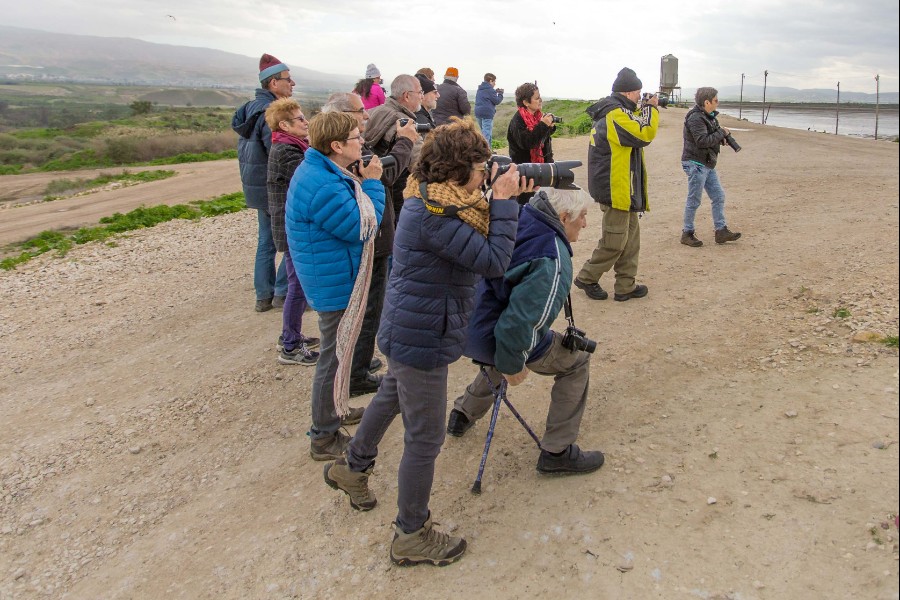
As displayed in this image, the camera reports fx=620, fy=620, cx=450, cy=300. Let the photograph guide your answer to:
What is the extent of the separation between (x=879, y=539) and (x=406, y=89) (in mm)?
4053

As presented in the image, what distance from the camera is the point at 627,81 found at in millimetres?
5430

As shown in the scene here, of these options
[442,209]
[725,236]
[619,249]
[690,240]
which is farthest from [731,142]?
[442,209]

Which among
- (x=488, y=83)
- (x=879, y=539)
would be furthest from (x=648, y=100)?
(x=488, y=83)

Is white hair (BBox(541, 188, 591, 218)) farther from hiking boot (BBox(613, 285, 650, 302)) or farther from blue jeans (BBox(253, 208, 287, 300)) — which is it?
blue jeans (BBox(253, 208, 287, 300))

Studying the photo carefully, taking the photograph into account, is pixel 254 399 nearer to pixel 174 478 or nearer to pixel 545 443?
pixel 174 478

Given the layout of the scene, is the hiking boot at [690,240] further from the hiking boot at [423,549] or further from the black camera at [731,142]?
the hiking boot at [423,549]

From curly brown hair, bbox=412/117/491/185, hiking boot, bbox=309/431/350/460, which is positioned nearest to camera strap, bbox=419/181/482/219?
curly brown hair, bbox=412/117/491/185

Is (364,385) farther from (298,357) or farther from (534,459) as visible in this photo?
(534,459)

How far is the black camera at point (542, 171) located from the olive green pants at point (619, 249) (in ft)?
8.68

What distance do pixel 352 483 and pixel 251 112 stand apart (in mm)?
3549

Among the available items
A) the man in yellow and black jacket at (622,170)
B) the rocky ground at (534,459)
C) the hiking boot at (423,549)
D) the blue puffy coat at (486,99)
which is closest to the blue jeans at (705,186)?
the rocky ground at (534,459)

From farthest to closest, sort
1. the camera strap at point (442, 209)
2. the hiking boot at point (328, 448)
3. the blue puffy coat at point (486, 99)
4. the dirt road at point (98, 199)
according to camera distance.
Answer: the dirt road at point (98, 199) < the blue puffy coat at point (486, 99) < the hiking boot at point (328, 448) < the camera strap at point (442, 209)

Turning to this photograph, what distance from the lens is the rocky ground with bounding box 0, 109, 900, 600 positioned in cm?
278

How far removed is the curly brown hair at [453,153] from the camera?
8.54 ft
